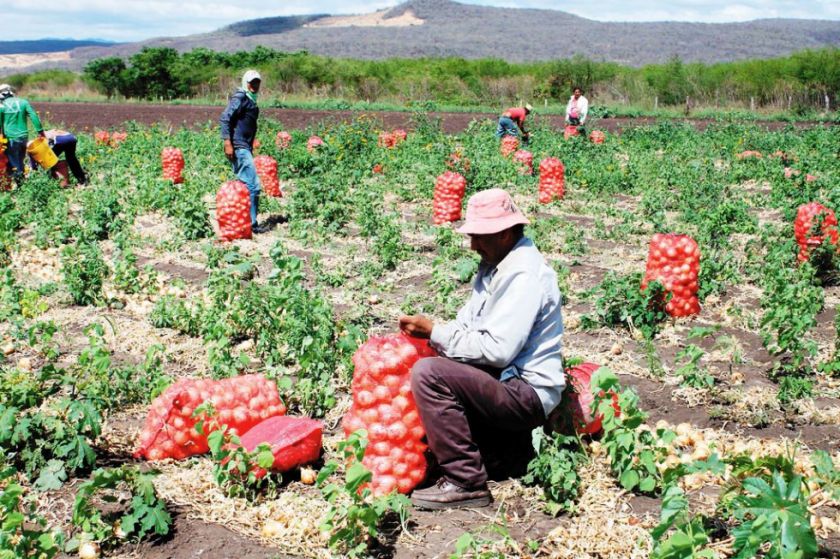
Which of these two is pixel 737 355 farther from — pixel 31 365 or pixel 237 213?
pixel 237 213

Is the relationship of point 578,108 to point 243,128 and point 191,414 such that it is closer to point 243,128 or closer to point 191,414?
point 243,128

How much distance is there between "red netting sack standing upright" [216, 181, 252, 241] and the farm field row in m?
0.23

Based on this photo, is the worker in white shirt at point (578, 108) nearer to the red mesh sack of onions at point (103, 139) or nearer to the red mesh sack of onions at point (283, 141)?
the red mesh sack of onions at point (283, 141)

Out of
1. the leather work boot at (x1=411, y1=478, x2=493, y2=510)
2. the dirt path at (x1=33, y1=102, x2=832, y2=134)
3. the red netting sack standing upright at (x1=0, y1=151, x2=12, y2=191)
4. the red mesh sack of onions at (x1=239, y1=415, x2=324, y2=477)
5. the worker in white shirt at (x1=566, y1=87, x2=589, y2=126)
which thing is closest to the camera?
the leather work boot at (x1=411, y1=478, x2=493, y2=510)

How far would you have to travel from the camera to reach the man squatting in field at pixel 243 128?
348 inches

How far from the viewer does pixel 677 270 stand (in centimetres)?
604

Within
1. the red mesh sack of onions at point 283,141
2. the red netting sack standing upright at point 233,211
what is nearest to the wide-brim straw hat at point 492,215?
the red netting sack standing upright at point 233,211

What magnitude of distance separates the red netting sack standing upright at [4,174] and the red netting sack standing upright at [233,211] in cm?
453

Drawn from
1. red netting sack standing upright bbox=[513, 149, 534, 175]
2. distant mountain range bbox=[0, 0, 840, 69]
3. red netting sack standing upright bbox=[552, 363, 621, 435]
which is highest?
distant mountain range bbox=[0, 0, 840, 69]

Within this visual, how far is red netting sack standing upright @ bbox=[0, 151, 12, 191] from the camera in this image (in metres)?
11.3

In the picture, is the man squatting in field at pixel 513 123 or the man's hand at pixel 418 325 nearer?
the man's hand at pixel 418 325

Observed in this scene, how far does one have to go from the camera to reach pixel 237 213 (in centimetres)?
880

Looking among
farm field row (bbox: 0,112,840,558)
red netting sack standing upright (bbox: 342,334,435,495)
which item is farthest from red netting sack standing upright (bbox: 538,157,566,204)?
red netting sack standing upright (bbox: 342,334,435,495)

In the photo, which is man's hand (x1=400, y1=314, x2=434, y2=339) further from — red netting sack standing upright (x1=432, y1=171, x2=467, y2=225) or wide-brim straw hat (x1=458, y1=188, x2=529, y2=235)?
red netting sack standing upright (x1=432, y1=171, x2=467, y2=225)
